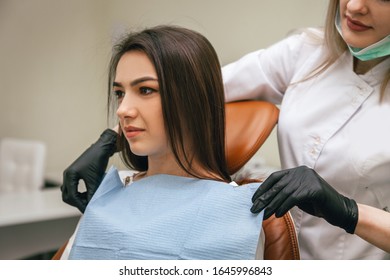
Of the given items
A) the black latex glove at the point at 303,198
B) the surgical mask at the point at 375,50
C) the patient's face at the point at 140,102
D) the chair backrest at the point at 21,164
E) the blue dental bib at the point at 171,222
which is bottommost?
the chair backrest at the point at 21,164

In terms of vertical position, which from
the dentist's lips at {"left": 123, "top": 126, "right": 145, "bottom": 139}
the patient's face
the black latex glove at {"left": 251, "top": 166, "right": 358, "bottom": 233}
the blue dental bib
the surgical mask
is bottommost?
the blue dental bib

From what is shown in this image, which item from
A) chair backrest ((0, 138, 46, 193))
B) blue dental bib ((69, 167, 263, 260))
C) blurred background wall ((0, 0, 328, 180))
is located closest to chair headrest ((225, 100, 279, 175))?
blue dental bib ((69, 167, 263, 260))

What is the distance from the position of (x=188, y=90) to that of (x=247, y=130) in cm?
20

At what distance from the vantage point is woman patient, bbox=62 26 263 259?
0.86 metres

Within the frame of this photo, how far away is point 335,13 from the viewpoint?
1015mm

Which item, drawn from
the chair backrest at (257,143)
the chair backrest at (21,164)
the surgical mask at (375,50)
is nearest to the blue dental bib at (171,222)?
the chair backrest at (257,143)

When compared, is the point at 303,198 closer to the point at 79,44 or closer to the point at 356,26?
the point at 356,26

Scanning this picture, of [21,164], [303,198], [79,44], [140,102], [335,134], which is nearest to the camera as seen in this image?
[303,198]

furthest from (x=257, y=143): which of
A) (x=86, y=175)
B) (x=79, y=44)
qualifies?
(x=79, y=44)

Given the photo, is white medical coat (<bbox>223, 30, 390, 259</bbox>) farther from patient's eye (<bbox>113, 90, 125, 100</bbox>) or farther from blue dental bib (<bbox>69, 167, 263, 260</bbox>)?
patient's eye (<bbox>113, 90, 125, 100</bbox>)

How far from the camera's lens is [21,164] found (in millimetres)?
2725

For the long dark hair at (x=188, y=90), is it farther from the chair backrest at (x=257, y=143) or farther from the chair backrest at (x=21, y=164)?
the chair backrest at (x=21, y=164)

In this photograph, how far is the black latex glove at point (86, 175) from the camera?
3.60ft
